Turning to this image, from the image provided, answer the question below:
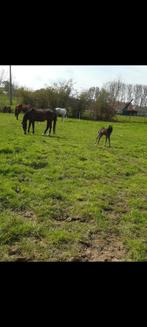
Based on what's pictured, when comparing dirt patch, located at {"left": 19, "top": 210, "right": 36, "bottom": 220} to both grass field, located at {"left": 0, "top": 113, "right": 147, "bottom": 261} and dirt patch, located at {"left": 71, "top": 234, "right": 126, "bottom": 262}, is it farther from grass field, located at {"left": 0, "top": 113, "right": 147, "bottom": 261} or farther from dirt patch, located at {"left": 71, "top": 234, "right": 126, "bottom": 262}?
dirt patch, located at {"left": 71, "top": 234, "right": 126, "bottom": 262}

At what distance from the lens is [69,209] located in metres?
4.82

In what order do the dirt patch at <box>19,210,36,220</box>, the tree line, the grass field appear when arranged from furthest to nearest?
the tree line
the dirt patch at <box>19,210,36,220</box>
the grass field

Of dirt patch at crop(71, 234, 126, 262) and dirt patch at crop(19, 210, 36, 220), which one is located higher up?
dirt patch at crop(19, 210, 36, 220)

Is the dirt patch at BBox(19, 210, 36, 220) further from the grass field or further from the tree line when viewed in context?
the tree line

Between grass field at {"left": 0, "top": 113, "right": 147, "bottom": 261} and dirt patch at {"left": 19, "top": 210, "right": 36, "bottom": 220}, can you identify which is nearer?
grass field at {"left": 0, "top": 113, "right": 147, "bottom": 261}

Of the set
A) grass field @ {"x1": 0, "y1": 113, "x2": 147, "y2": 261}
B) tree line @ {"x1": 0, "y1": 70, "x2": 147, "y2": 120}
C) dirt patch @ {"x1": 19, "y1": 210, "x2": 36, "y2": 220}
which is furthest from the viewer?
tree line @ {"x1": 0, "y1": 70, "x2": 147, "y2": 120}

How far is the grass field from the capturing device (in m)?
3.48

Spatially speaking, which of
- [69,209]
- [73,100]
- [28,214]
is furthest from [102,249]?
[73,100]

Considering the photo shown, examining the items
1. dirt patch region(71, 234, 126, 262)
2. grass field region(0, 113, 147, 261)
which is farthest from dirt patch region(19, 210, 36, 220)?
dirt patch region(71, 234, 126, 262)

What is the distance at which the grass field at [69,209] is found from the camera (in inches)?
137

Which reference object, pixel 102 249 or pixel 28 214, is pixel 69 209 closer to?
pixel 28 214

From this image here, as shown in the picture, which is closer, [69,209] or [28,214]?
[28,214]

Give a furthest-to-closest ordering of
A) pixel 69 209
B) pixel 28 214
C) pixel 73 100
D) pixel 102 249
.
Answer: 1. pixel 73 100
2. pixel 69 209
3. pixel 28 214
4. pixel 102 249
